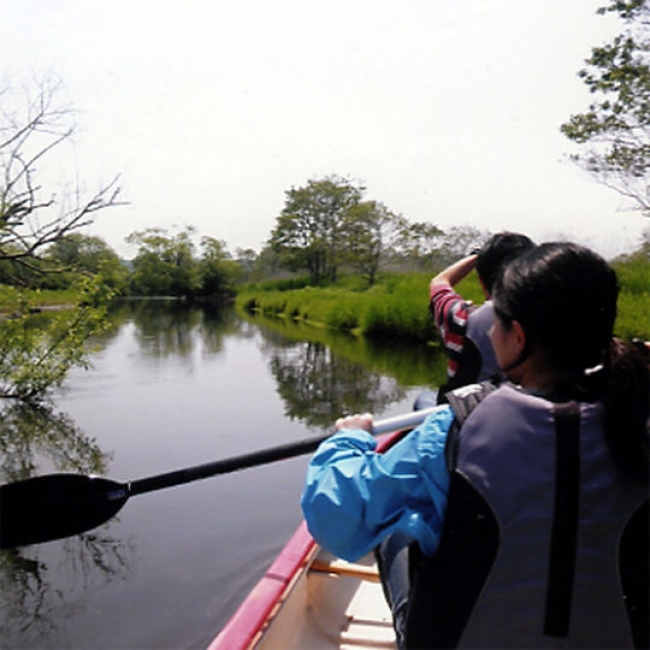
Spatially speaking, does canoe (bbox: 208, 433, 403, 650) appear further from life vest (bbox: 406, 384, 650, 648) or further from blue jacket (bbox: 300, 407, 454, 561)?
life vest (bbox: 406, 384, 650, 648)

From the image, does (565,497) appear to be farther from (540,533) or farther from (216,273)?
(216,273)

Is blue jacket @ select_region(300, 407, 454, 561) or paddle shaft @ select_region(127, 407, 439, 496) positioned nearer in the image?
blue jacket @ select_region(300, 407, 454, 561)

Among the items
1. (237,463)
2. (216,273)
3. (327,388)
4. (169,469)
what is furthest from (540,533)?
(216,273)

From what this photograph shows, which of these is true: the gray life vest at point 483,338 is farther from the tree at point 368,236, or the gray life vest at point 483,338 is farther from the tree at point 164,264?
the tree at point 164,264

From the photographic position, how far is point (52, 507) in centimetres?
194

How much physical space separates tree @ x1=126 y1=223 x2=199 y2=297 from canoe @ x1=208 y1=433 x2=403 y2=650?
47308 millimetres

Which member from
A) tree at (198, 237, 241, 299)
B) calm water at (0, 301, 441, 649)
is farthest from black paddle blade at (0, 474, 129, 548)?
tree at (198, 237, 241, 299)

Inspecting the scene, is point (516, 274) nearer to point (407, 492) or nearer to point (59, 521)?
point (407, 492)

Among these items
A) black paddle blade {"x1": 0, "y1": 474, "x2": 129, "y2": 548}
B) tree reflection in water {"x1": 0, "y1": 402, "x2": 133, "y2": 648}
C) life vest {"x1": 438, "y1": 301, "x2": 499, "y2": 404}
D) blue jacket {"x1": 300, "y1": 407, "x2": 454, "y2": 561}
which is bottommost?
tree reflection in water {"x1": 0, "y1": 402, "x2": 133, "y2": 648}

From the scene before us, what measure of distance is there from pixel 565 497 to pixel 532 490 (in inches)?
1.8

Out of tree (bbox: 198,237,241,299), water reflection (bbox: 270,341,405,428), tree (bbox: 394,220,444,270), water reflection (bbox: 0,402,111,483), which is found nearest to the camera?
water reflection (bbox: 0,402,111,483)

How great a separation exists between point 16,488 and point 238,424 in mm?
6101

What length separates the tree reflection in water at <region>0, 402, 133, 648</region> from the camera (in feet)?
11.5

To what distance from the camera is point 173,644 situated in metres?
3.28
